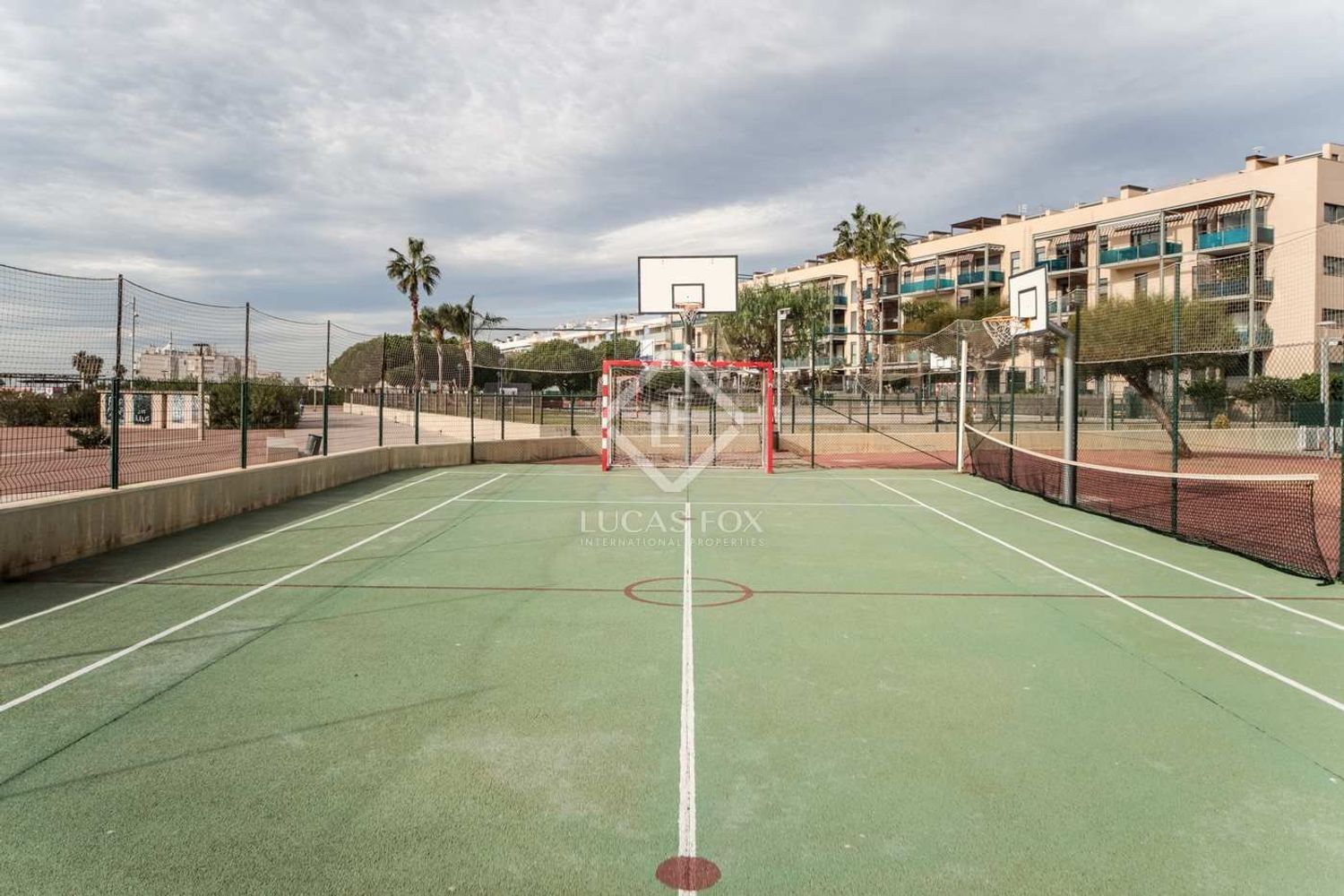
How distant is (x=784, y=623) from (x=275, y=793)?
4619 mm

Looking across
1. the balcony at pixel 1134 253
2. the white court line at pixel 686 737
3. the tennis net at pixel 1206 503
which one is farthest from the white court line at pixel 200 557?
the balcony at pixel 1134 253

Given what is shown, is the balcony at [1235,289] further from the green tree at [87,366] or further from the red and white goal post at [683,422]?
the green tree at [87,366]

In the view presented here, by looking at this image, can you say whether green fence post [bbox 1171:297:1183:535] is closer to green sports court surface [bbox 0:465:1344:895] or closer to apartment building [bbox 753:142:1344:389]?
green sports court surface [bbox 0:465:1344:895]

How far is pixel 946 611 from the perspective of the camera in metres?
8.46

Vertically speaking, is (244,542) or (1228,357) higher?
(1228,357)

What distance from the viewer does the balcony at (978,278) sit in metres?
63.7

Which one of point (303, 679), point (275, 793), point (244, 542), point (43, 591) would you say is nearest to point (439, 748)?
point (275, 793)

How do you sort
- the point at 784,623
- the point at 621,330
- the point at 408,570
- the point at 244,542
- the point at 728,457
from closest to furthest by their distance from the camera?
the point at 784,623 → the point at 408,570 → the point at 244,542 → the point at 728,457 → the point at 621,330

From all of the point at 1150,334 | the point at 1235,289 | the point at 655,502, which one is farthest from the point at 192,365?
the point at 1235,289

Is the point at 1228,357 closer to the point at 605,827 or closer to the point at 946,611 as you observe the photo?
the point at 946,611

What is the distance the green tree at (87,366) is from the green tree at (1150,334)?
3049 centimetres

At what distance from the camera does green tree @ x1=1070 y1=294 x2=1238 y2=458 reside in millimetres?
32406

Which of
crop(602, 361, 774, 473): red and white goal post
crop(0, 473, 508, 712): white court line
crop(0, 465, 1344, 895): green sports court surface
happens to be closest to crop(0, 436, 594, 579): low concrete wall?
crop(0, 465, 1344, 895): green sports court surface

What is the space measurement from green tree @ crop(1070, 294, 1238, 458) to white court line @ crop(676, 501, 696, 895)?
28026 millimetres
